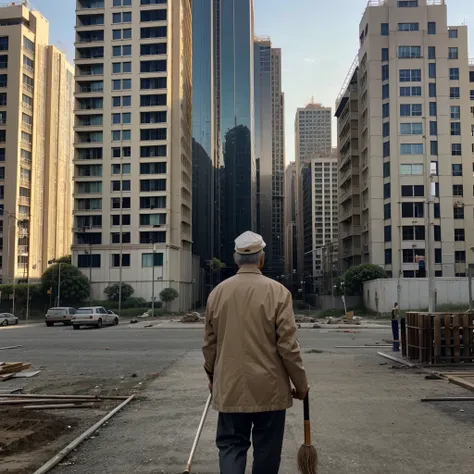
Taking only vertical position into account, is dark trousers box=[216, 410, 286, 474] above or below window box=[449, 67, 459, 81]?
below

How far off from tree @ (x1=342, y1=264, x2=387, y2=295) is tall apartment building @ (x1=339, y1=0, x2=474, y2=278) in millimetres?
4555

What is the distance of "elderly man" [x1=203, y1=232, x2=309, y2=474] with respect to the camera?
3.57 m

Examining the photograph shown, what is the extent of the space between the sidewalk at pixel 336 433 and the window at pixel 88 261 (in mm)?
64341

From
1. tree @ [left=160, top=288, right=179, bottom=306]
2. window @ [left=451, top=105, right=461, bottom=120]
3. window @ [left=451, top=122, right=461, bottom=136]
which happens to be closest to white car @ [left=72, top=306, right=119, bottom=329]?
tree @ [left=160, top=288, right=179, bottom=306]

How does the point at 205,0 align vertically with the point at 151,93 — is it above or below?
above

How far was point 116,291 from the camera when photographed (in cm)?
6881

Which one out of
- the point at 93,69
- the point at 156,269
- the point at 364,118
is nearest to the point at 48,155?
the point at 93,69

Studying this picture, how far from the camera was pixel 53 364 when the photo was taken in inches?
563

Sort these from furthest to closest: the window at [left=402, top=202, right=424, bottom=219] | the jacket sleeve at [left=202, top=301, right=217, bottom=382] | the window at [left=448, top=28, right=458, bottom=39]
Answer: the window at [left=448, top=28, right=458, bottom=39], the window at [left=402, top=202, right=424, bottom=219], the jacket sleeve at [left=202, top=301, right=217, bottom=382]

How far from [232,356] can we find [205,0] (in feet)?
433

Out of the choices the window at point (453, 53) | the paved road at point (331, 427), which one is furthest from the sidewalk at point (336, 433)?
the window at point (453, 53)

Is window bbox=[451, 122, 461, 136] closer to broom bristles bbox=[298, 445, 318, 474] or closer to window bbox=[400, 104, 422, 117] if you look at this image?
window bbox=[400, 104, 422, 117]

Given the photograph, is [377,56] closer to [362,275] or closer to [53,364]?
[362,275]

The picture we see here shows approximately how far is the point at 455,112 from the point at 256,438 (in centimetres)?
7388
